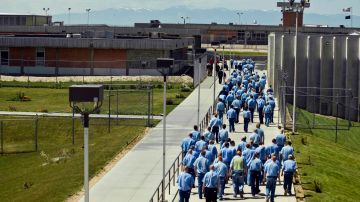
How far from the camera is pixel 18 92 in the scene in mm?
54469

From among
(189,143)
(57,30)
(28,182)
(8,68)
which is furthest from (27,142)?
(57,30)

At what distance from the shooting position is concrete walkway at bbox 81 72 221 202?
80.7 feet

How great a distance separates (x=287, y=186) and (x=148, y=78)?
40.5 meters

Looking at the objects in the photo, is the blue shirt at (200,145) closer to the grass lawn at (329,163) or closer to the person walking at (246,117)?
the grass lawn at (329,163)

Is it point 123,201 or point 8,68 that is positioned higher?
point 8,68

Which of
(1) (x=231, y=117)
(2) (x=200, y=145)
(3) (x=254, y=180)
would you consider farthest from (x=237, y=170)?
(1) (x=231, y=117)

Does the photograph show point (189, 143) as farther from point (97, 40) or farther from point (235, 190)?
point (97, 40)

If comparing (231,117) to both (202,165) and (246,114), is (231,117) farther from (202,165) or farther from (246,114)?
(202,165)

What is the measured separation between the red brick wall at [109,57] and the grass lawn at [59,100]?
22.7ft

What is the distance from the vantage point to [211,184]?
840 inches

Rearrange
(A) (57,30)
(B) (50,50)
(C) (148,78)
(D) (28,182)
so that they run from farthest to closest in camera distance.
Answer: (A) (57,30)
(B) (50,50)
(C) (148,78)
(D) (28,182)

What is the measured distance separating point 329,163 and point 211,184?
10.9 meters

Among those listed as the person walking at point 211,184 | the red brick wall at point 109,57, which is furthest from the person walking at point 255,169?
the red brick wall at point 109,57

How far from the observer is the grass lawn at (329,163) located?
2544 centimetres
